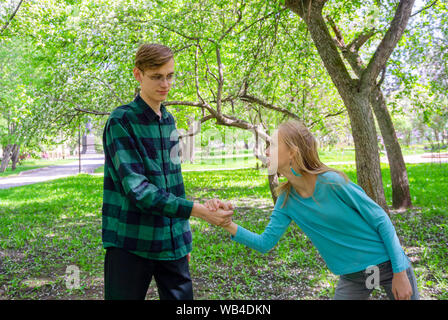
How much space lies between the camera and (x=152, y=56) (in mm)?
2096

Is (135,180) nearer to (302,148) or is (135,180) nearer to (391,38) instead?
(302,148)

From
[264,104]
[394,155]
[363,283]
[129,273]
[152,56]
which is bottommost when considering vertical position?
[363,283]

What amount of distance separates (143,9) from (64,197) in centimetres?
782

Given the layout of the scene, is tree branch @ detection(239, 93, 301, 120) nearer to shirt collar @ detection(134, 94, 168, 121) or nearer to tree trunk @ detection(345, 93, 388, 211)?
tree trunk @ detection(345, 93, 388, 211)

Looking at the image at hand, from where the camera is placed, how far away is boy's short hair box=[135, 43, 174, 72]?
6.88 feet

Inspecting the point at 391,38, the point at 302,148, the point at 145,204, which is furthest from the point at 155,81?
the point at 391,38

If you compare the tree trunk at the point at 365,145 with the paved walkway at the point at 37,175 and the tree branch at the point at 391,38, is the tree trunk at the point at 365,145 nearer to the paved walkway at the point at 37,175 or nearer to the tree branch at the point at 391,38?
the tree branch at the point at 391,38

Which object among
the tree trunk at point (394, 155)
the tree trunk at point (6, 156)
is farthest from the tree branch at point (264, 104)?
the tree trunk at point (6, 156)

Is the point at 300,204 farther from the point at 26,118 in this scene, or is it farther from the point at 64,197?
the point at 64,197

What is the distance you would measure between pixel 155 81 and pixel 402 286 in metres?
1.86

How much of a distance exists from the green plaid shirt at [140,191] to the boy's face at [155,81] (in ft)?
0.21

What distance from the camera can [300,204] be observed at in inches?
93.5

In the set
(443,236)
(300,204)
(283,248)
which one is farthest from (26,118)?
(443,236)

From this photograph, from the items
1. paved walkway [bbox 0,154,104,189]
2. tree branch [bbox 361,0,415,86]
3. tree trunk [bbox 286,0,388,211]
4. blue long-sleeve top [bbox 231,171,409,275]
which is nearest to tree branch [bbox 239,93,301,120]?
tree trunk [bbox 286,0,388,211]
